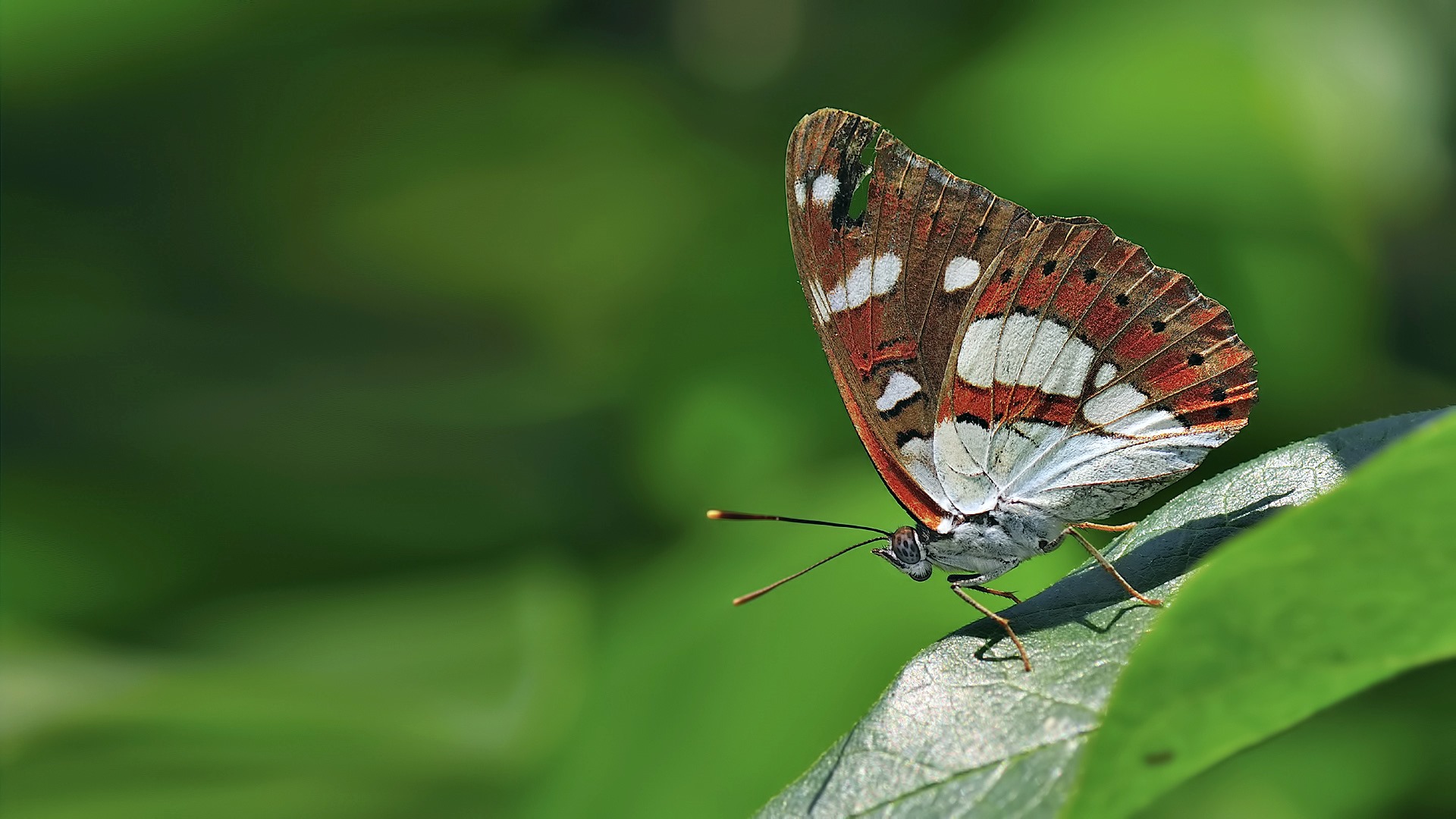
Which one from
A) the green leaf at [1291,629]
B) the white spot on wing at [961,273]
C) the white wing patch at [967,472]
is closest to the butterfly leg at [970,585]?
the white wing patch at [967,472]

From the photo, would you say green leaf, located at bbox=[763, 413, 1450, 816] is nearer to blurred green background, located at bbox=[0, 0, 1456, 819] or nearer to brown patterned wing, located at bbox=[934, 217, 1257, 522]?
brown patterned wing, located at bbox=[934, 217, 1257, 522]

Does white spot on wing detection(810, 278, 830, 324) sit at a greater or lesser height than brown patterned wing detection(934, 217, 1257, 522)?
greater

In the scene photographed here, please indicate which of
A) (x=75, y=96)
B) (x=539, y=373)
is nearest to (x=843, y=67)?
(x=539, y=373)

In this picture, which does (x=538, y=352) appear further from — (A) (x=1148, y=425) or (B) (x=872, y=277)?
(A) (x=1148, y=425)

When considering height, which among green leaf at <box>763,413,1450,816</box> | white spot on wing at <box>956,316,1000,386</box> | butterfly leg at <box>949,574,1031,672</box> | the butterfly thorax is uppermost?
white spot on wing at <box>956,316,1000,386</box>

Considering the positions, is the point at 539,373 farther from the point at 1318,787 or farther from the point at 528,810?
the point at 1318,787

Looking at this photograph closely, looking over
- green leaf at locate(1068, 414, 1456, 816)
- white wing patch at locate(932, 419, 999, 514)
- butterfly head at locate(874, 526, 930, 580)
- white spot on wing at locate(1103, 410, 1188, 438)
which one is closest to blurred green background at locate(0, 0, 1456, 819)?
butterfly head at locate(874, 526, 930, 580)
